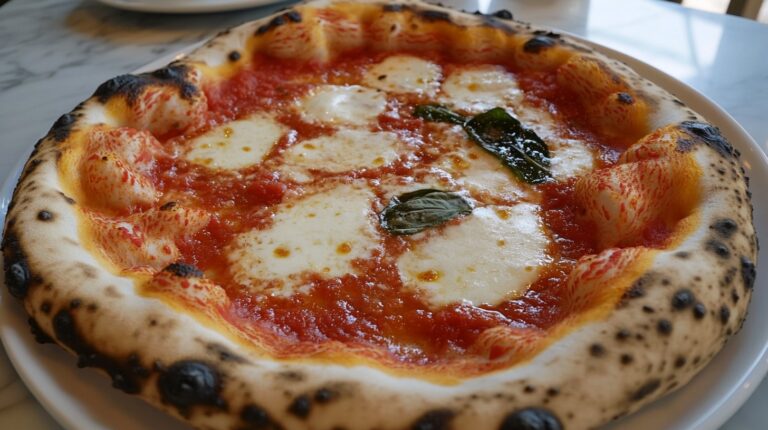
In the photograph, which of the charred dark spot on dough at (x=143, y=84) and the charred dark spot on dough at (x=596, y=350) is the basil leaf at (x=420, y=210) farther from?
the charred dark spot on dough at (x=143, y=84)

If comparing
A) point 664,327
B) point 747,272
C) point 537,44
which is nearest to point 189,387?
point 664,327

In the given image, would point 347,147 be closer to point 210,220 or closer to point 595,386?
point 210,220

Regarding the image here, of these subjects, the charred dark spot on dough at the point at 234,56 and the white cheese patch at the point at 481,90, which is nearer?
the white cheese patch at the point at 481,90

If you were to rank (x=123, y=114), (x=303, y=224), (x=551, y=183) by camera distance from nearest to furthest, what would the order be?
(x=303, y=224) → (x=551, y=183) → (x=123, y=114)

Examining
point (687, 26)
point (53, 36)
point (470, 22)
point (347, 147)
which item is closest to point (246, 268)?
point (347, 147)

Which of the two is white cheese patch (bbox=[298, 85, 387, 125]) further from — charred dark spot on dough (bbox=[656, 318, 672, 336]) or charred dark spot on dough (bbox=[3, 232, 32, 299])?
charred dark spot on dough (bbox=[656, 318, 672, 336])

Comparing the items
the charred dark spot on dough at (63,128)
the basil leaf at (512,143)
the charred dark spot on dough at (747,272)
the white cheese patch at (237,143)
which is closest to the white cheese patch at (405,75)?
the basil leaf at (512,143)
